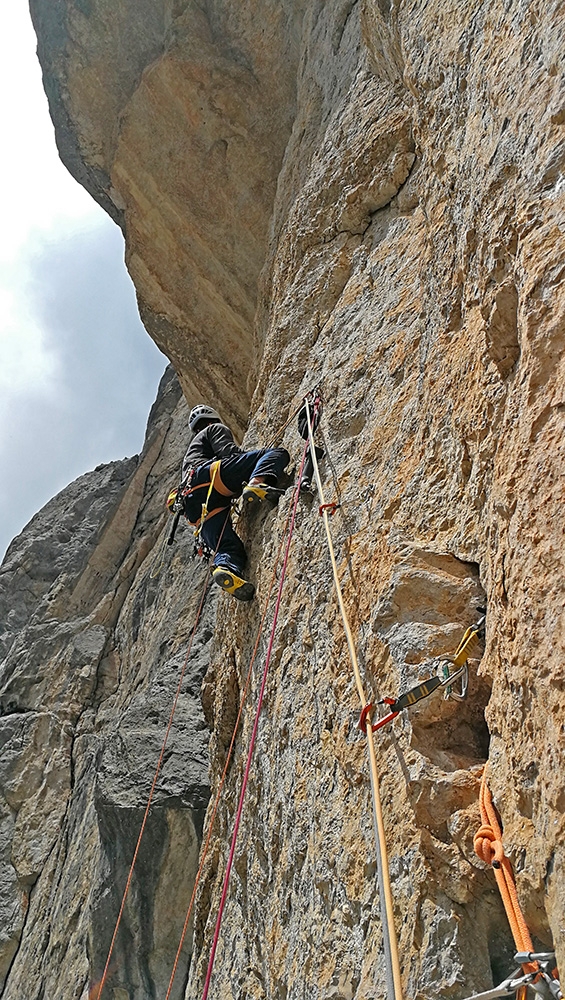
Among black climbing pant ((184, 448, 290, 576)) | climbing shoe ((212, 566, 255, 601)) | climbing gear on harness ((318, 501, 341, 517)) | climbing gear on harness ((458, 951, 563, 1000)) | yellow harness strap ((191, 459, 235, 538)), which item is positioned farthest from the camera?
yellow harness strap ((191, 459, 235, 538))

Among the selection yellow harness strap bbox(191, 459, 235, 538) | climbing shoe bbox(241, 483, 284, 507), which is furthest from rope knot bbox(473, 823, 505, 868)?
yellow harness strap bbox(191, 459, 235, 538)

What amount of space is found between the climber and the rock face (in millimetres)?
148

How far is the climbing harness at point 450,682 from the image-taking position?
2.71 metres

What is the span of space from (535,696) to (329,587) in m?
1.97

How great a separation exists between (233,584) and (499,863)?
10.6 ft

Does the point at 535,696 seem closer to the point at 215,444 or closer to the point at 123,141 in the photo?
the point at 215,444

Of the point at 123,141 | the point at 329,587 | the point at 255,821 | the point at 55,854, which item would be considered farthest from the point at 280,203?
the point at 55,854

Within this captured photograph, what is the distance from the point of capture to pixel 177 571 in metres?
11.5

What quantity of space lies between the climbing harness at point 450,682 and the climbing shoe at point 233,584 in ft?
8.24

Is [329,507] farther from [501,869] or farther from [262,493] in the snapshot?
[501,869]

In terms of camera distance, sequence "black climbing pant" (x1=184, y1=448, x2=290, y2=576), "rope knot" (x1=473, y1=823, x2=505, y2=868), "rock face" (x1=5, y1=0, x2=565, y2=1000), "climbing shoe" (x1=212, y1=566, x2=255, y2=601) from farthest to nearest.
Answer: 1. "black climbing pant" (x1=184, y1=448, x2=290, y2=576)
2. "climbing shoe" (x1=212, y1=566, x2=255, y2=601)
3. "rock face" (x1=5, y1=0, x2=565, y2=1000)
4. "rope knot" (x1=473, y1=823, x2=505, y2=868)

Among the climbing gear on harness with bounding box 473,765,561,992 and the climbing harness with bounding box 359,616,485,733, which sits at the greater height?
the climbing harness with bounding box 359,616,485,733

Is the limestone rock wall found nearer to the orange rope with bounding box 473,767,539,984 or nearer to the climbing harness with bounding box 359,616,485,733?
the climbing harness with bounding box 359,616,485,733

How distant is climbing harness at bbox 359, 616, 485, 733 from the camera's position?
2.71 m
